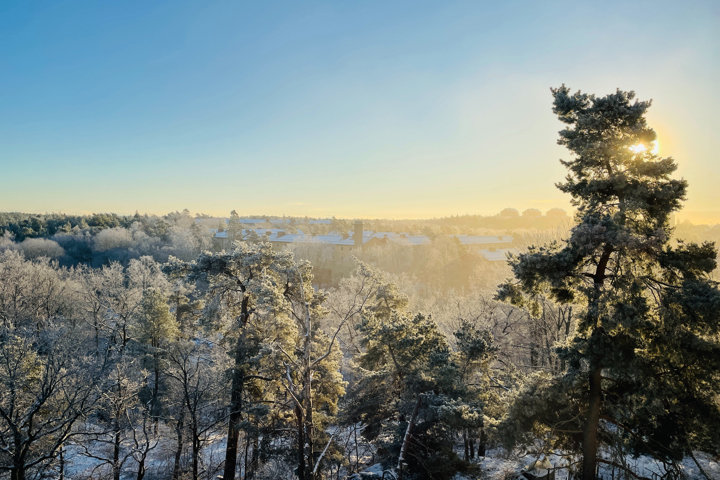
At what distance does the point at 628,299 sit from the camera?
5.50 m

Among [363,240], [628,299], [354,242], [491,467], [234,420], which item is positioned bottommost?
[491,467]

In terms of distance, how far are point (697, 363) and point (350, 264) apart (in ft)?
150

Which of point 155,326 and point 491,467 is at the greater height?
point 155,326

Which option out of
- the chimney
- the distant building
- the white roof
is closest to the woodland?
the distant building

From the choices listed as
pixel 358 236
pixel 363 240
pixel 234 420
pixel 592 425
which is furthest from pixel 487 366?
pixel 363 240

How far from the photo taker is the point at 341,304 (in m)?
27.3

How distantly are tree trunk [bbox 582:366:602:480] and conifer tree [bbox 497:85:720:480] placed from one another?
0.02 m

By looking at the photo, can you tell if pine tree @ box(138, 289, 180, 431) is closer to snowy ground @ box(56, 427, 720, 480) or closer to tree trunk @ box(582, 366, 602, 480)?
snowy ground @ box(56, 427, 720, 480)

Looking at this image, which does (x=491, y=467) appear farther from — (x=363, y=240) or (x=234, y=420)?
(x=363, y=240)

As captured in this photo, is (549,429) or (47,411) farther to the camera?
(47,411)

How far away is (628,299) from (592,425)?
8.32ft

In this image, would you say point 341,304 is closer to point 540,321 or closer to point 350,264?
point 540,321

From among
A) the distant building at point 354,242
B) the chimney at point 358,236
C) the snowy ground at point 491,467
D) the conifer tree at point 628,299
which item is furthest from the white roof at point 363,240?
the conifer tree at point 628,299

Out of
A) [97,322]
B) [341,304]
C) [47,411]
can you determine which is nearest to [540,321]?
[341,304]
